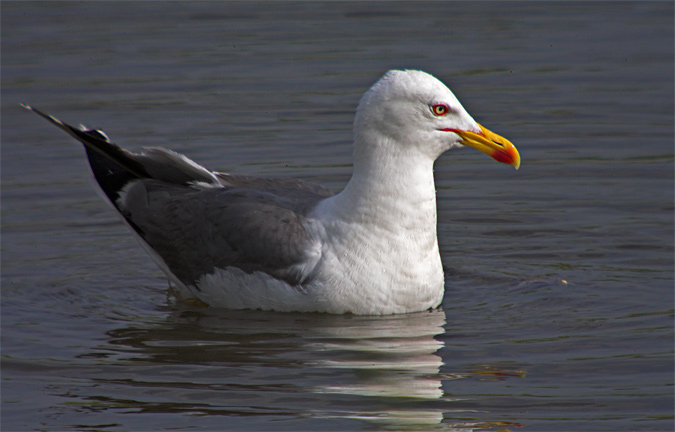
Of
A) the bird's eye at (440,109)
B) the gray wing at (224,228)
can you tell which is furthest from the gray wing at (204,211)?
the bird's eye at (440,109)

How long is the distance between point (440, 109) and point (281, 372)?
1.94 m

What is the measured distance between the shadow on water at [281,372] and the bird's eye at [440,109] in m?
1.31

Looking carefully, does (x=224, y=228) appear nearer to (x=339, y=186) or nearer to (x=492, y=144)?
(x=492, y=144)

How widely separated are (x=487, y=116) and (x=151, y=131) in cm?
346

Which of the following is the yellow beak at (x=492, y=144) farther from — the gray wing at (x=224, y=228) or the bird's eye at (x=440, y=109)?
the gray wing at (x=224, y=228)

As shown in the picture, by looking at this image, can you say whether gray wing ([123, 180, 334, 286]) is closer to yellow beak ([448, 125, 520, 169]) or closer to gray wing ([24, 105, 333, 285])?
gray wing ([24, 105, 333, 285])

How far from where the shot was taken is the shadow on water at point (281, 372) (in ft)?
20.7

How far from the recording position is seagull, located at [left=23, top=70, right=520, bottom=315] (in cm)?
764

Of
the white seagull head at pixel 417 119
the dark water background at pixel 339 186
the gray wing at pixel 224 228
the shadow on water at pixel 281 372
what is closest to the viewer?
the shadow on water at pixel 281 372

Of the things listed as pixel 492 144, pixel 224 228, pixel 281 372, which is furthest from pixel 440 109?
pixel 281 372

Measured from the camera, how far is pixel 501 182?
10875 millimetres

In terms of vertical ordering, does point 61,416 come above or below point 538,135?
below

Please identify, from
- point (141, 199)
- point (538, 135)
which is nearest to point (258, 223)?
point (141, 199)

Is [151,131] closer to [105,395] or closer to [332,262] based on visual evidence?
[332,262]
